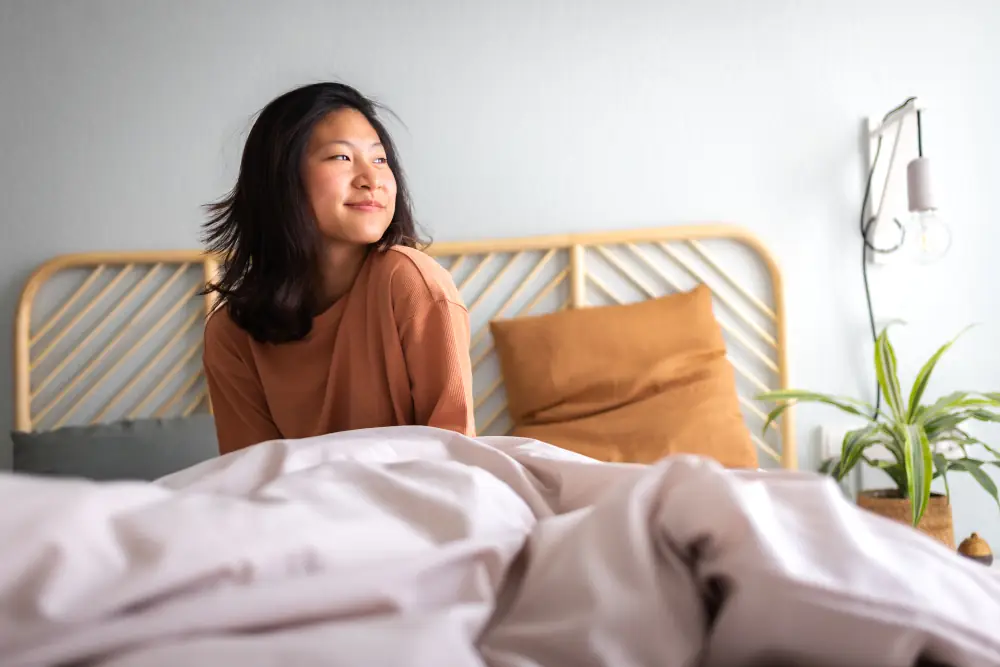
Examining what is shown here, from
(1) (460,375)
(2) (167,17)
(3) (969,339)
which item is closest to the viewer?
(1) (460,375)

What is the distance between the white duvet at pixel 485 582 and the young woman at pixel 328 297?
2.23 ft

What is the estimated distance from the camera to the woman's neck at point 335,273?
1273mm

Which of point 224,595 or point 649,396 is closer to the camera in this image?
point 224,595

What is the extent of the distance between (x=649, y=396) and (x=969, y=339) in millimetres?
910

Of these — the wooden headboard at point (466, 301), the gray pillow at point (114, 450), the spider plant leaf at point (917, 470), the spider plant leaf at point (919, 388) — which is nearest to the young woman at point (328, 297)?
the gray pillow at point (114, 450)

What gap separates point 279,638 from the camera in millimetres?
326

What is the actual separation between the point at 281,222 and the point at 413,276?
241mm

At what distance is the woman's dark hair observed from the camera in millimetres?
1211

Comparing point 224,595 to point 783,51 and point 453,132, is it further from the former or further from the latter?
point 783,51

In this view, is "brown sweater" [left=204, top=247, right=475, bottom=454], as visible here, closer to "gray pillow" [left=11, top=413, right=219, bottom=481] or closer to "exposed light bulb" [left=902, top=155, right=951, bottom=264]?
"gray pillow" [left=11, top=413, right=219, bottom=481]

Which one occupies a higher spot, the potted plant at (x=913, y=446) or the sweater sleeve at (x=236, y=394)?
the sweater sleeve at (x=236, y=394)

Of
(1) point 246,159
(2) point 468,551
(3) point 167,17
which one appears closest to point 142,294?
(3) point 167,17

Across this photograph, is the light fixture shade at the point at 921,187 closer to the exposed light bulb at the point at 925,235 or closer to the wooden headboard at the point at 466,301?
the exposed light bulb at the point at 925,235

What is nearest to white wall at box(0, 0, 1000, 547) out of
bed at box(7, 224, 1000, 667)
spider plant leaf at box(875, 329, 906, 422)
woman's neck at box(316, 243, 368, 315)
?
spider plant leaf at box(875, 329, 906, 422)
